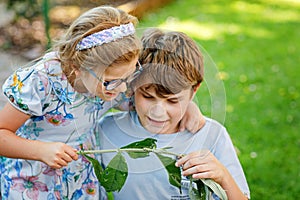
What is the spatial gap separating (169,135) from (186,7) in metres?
5.18

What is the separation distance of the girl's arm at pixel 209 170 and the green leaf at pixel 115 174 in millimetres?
180

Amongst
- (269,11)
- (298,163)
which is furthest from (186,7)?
(298,163)

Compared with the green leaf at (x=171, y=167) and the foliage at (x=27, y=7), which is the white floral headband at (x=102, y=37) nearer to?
the green leaf at (x=171, y=167)

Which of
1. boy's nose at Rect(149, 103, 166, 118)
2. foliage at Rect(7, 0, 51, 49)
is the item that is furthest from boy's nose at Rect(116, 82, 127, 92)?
foliage at Rect(7, 0, 51, 49)

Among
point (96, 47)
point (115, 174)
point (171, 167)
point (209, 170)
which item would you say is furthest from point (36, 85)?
point (209, 170)

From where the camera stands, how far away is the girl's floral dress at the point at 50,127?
207 centimetres

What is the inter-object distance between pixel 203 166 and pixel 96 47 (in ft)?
1.69

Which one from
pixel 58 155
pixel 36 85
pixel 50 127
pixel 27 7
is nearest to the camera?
pixel 58 155

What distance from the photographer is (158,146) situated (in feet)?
7.22

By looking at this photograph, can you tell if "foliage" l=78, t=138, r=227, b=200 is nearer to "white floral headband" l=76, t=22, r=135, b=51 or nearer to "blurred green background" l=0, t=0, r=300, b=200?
"blurred green background" l=0, t=0, r=300, b=200

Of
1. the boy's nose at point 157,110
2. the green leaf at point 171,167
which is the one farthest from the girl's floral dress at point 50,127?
the green leaf at point 171,167

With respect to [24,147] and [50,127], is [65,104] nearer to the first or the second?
[50,127]

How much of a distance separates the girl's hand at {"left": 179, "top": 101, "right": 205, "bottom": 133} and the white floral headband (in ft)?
1.32

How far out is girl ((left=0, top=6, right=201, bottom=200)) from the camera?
1.98 metres
